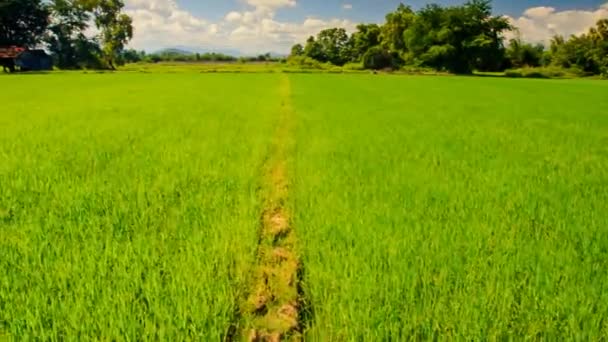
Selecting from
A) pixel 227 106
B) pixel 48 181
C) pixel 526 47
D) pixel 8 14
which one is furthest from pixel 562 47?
pixel 8 14

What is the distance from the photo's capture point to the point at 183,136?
9.25 metres

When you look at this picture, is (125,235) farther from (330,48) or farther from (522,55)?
(330,48)

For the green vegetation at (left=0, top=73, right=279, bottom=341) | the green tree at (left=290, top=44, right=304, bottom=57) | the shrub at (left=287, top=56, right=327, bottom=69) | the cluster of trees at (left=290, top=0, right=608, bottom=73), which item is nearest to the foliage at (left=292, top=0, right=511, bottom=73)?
the cluster of trees at (left=290, top=0, right=608, bottom=73)

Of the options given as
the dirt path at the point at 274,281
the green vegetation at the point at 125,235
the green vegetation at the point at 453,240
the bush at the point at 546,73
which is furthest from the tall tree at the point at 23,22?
the dirt path at the point at 274,281

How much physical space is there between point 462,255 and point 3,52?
6144cm

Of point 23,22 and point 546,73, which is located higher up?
point 23,22

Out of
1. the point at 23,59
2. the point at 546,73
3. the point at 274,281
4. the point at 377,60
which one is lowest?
the point at 274,281

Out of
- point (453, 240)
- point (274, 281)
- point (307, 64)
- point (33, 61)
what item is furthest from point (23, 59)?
point (453, 240)

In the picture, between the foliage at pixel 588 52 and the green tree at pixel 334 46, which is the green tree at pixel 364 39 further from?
the foliage at pixel 588 52

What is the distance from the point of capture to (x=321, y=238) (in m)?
3.73

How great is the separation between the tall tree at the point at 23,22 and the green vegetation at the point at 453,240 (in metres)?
74.0

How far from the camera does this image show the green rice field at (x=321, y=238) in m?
2.49

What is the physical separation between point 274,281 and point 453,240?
1.56 metres

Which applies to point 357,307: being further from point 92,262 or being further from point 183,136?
point 183,136
